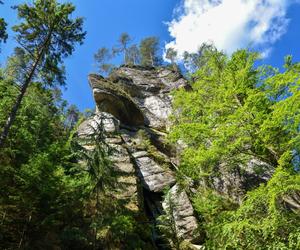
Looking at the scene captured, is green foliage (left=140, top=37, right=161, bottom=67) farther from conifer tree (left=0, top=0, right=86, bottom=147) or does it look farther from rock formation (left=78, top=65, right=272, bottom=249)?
conifer tree (left=0, top=0, right=86, bottom=147)

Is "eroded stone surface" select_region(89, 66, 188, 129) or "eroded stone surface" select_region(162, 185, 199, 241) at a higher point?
"eroded stone surface" select_region(89, 66, 188, 129)

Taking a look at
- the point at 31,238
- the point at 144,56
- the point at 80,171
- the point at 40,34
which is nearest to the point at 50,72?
the point at 40,34

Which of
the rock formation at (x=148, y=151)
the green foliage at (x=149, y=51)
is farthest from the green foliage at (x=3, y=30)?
the green foliage at (x=149, y=51)

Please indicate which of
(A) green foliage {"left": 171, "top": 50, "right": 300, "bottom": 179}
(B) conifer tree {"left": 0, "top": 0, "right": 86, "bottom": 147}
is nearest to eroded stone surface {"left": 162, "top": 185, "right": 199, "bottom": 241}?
(A) green foliage {"left": 171, "top": 50, "right": 300, "bottom": 179}

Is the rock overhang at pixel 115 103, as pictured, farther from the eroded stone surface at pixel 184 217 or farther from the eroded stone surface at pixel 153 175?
the eroded stone surface at pixel 184 217

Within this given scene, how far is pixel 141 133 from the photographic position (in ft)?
79.4

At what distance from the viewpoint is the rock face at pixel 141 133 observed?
52.2ft

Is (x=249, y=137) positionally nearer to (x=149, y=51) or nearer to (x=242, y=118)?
(x=242, y=118)

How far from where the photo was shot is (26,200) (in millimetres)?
10414

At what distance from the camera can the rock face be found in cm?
1592

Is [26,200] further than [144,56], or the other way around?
[144,56]

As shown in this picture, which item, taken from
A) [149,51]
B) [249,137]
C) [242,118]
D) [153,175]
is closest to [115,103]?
[153,175]

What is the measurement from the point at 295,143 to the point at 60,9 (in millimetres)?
12021

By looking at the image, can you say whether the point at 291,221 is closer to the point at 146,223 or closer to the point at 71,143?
the point at 146,223
